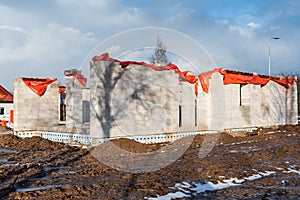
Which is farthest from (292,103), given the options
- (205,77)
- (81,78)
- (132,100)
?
(81,78)

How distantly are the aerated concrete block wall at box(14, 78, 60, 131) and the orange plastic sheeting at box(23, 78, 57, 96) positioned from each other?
135mm

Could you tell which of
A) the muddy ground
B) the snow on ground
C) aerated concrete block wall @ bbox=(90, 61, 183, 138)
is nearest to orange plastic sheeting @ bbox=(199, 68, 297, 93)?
aerated concrete block wall @ bbox=(90, 61, 183, 138)

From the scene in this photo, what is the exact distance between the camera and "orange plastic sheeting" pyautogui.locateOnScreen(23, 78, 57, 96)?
14.6m

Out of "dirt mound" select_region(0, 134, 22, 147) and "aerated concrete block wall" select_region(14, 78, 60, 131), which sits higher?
"aerated concrete block wall" select_region(14, 78, 60, 131)

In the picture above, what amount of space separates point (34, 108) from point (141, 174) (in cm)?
909

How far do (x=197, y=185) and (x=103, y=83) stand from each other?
5.28 metres

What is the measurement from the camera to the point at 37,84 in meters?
14.7

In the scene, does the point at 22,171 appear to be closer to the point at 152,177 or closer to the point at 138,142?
the point at 152,177

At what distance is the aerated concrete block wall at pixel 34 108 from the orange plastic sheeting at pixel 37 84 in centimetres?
13

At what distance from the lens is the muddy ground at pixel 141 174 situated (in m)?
5.75

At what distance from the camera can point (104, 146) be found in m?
10.5

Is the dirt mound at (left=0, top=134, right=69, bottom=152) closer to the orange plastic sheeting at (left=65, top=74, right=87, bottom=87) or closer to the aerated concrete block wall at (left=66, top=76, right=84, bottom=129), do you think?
the aerated concrete block wall at (left=66, top=76, right=84, bottom=129)

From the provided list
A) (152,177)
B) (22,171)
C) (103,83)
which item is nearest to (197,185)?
(152,177)

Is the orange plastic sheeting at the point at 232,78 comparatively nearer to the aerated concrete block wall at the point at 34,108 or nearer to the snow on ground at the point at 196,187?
the aerated concrete block wall at the point at 34,108
